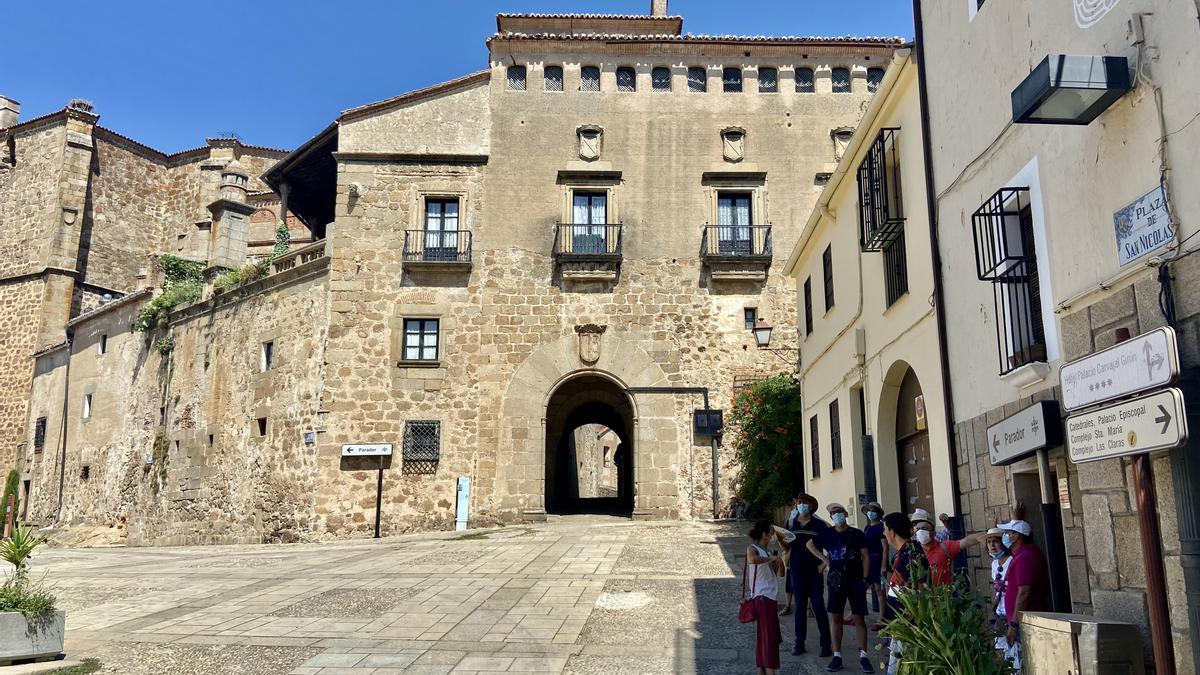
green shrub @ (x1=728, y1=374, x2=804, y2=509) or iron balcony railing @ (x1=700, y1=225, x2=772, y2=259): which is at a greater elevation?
iron balcony railing @ (x1=700, y1=225, x2=772, y2=259)

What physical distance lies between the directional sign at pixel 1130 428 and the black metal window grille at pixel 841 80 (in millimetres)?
19268

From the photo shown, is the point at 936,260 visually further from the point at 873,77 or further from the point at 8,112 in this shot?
the point at 8,112

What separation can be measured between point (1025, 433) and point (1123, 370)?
179 cm

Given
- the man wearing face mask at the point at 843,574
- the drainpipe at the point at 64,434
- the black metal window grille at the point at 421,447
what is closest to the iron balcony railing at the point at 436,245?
the black metal window grille at the point at 421,447

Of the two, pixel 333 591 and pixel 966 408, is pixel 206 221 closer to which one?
pixel 333 591

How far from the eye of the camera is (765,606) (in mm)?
7102

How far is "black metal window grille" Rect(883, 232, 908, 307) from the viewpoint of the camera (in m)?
10.2

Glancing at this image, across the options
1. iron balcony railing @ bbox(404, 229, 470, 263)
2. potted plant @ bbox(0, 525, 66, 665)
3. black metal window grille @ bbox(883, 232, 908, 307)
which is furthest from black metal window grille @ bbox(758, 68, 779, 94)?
Result: potted plant @ bbox(0, 525, 66, 665)

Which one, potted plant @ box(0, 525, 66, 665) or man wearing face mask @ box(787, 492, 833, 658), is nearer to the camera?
potted plant @ box(0, 525, 66, 665)

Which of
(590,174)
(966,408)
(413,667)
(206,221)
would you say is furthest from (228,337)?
(966,408)

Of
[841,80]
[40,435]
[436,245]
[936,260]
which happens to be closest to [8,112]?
[40,435]

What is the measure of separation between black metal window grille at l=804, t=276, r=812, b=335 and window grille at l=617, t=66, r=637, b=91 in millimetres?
9272

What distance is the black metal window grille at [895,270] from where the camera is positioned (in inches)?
403

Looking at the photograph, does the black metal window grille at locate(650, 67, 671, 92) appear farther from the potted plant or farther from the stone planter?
the stone planter
